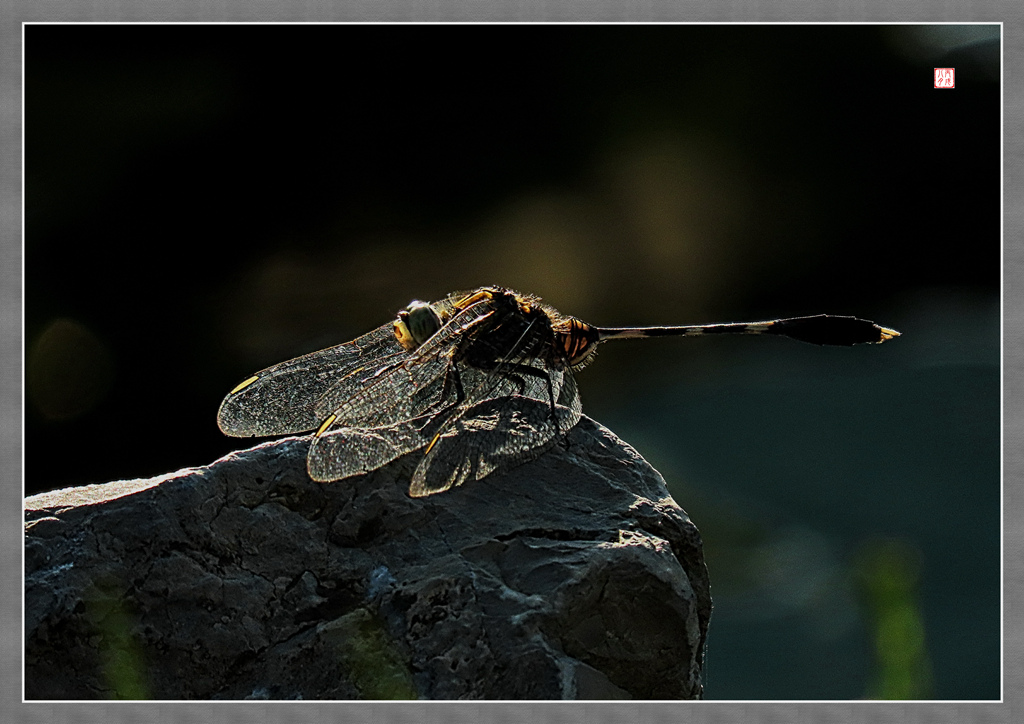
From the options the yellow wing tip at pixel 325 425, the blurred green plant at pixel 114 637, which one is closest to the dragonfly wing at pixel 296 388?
the yellow wing tip at pixel 325 425

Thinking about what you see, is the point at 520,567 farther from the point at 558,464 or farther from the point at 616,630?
the point at 558,464

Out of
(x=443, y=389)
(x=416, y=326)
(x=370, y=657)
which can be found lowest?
(x=370, y=657)

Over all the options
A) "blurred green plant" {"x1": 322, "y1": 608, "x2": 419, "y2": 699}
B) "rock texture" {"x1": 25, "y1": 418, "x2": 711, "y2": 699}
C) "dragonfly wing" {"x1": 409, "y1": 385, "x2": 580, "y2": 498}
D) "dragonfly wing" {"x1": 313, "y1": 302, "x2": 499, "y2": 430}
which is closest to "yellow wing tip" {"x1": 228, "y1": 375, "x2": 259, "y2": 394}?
"dragonfly wing" {"x1": 313, "y1": 302, "x2": 499, "y2": 430}

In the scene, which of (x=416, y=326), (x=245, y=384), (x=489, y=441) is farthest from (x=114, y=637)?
(x=416, y=326)

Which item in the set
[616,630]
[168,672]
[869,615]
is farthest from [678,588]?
[168,672]

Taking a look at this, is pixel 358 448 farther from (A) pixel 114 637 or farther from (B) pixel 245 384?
(A) pixel 114 637

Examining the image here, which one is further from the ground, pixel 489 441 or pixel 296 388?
pixel 296 388

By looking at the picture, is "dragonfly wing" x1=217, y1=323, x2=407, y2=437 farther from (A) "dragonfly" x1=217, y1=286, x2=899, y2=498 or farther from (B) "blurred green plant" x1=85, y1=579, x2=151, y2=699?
(B) "blurred green plant" x1=85, y1=579, x2=151, y2=699
